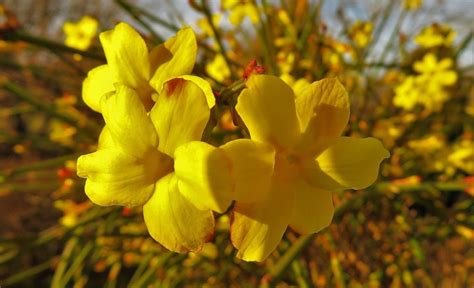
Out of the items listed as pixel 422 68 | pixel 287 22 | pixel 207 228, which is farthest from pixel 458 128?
pixel 207 228

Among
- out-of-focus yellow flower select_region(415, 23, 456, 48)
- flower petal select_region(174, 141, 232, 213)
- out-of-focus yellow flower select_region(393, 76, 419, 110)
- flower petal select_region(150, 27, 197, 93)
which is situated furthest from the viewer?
out-of-focus yellow flower select_region(415, 23, 456, 48)

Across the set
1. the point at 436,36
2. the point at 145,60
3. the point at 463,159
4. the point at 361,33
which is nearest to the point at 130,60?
the point at 145,60

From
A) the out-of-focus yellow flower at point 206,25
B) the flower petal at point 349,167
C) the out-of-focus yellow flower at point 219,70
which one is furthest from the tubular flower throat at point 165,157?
the out-of-focus yellow flower at point 206,25

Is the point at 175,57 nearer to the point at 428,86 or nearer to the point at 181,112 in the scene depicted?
the point at 181,112

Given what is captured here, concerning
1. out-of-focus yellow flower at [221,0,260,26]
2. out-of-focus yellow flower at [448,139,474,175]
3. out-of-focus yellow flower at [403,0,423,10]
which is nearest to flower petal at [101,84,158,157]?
out-of-focus yellow flower at [221,0,260,26]

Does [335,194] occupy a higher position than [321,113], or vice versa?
[321,113]

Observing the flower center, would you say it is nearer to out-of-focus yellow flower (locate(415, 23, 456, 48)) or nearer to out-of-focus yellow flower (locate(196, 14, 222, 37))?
out-of-focus yellow flower (locate(196, 14, 222, 37))
